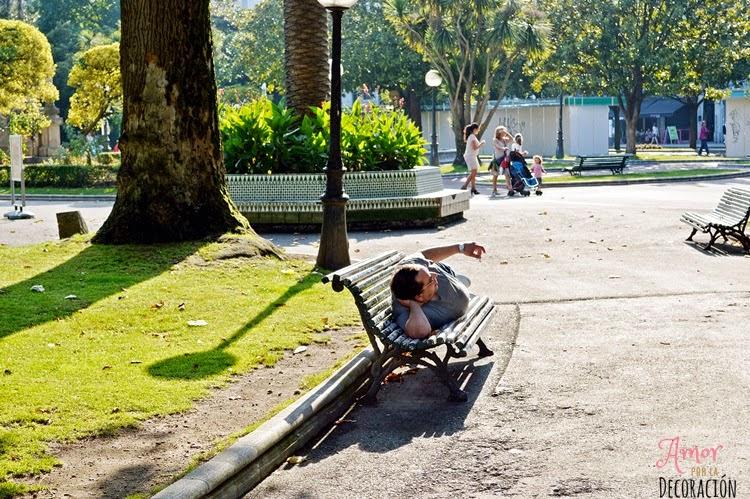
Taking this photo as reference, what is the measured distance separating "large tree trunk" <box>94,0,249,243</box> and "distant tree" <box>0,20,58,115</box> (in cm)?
2887

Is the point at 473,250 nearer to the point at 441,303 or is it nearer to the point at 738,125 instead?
the point at 441,303

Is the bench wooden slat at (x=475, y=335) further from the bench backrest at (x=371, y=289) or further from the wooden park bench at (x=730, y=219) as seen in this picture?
the wooden park bench at (x=730, y=219)

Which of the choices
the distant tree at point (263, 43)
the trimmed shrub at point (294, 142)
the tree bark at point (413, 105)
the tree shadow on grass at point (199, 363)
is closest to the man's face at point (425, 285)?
the tree shadow on grass at point (199, 363)

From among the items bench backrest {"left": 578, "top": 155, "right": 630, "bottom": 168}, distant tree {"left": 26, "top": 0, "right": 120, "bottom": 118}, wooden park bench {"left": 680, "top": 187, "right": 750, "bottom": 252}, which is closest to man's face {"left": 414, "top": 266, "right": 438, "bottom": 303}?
wooden park bench {"left": 680, "top": 187, "right": 750, "bottom": 252}

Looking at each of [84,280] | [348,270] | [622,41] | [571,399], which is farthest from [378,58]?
[571,399]

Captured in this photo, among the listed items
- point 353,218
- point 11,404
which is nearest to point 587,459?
point 11,404

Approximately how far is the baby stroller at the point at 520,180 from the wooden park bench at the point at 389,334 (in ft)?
60.9

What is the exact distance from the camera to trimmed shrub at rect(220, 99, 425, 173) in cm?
1877

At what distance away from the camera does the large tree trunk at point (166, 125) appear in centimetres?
1250

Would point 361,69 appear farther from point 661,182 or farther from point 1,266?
point 1,266

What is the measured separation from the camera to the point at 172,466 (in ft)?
19.0

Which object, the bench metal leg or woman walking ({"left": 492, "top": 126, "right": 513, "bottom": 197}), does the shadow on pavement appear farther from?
woman walking ({"left": 492, "top": 126, "right": 513, "bottom": 197})

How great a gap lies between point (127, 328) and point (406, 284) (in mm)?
2734

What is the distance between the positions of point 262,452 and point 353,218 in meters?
12.7
